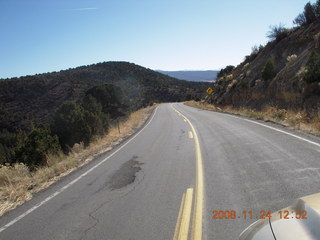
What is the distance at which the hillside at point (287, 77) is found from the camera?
17.4m

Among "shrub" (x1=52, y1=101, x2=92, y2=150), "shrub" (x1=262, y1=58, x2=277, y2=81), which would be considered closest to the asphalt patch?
"shrub" (x1=262, y1=58, x2=277, y2=81)

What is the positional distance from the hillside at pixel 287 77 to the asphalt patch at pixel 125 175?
347 inches

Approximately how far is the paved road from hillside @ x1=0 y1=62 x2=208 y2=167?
27.3 feet

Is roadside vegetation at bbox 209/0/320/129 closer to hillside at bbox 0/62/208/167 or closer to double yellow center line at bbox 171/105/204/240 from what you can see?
double yellow center line at bbox 171/105/204/240

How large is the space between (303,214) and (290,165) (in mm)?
4519

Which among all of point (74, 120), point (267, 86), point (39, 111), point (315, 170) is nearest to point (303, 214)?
point (315, 170)

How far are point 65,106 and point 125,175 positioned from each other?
29562 millimetres

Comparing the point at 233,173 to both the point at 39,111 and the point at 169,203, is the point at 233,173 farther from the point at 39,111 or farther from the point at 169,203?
the point at 39,111

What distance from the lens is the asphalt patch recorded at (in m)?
6.66

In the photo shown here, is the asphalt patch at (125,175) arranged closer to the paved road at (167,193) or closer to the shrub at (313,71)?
the paved road at (167,193)

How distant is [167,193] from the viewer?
5590 mm

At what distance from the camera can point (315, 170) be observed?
586cm

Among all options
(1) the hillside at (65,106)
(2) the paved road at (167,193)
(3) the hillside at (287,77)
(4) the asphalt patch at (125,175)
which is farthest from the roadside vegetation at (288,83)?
(1) the hillside at (65,106)

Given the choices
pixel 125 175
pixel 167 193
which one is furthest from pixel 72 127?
pixel 167 193
